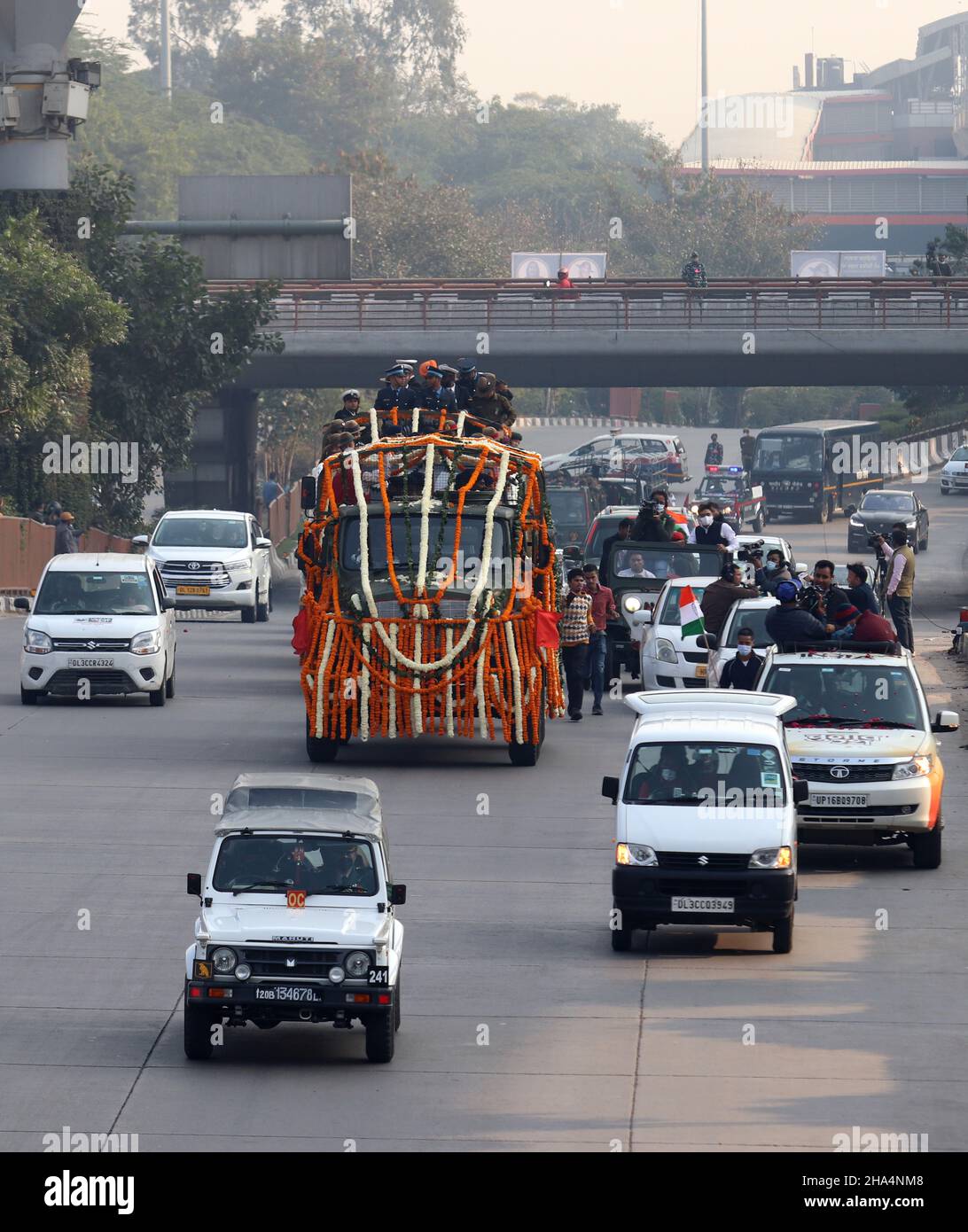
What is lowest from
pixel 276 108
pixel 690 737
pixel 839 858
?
pixel 839 858

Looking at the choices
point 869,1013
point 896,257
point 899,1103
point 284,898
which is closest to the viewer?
point 899,1103

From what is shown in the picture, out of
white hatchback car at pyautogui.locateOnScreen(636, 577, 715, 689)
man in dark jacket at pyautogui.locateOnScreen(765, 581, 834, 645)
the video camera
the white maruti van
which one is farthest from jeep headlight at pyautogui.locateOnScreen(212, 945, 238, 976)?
the video camera

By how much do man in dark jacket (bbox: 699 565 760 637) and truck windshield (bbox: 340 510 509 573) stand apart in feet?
15.5

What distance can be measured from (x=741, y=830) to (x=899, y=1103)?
407 cm

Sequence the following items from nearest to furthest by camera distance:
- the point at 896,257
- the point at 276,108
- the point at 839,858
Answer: the point at 839,858 → the point at 896,257 → the point at 276,108

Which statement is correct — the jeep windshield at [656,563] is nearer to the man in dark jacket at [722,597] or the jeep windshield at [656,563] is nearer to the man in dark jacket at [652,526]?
the man in dark jacket at [652,526]

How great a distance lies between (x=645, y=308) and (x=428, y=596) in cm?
3684

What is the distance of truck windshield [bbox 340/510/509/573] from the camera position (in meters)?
24.3

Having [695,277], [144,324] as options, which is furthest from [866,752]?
[695,277]

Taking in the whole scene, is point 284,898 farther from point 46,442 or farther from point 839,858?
point 46,442

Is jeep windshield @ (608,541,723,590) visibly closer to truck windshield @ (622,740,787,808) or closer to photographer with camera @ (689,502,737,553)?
photographer with camera @ (689,502,737,553)

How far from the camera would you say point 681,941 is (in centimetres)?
1770
